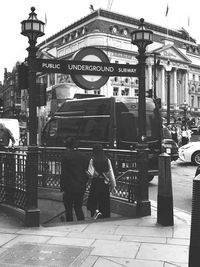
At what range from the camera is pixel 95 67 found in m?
7.46

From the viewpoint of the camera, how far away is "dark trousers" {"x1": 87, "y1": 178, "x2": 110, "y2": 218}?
297 inches

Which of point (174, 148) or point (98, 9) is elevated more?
point (98, 9)

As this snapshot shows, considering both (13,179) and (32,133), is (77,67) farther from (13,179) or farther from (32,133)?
(13,179)

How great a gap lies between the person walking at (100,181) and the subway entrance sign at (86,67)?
123 centimetres

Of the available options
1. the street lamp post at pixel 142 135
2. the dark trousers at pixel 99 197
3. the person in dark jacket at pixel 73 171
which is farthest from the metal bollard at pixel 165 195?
the person in dark jacket at pixel 73 171

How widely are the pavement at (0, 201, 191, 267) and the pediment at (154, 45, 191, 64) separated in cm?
8596

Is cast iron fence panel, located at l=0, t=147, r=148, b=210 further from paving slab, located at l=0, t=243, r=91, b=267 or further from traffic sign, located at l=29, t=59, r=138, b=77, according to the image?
paving slab, located at l=0, t=243, r=91, b=267

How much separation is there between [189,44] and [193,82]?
9.95 metres

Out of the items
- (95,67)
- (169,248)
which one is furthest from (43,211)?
(169,248)

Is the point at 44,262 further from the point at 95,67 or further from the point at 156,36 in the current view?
the point at 156,36

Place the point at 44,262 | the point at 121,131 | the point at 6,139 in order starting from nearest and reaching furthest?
the point at 44,262 → the point at 121,131 → the point at 6,139

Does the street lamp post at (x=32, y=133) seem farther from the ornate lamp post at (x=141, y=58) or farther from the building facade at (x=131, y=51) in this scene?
the building facade at (x=131, y=51)

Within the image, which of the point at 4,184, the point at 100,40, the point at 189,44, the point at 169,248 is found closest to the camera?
the point at 169,248

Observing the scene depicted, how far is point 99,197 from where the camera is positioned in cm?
762
